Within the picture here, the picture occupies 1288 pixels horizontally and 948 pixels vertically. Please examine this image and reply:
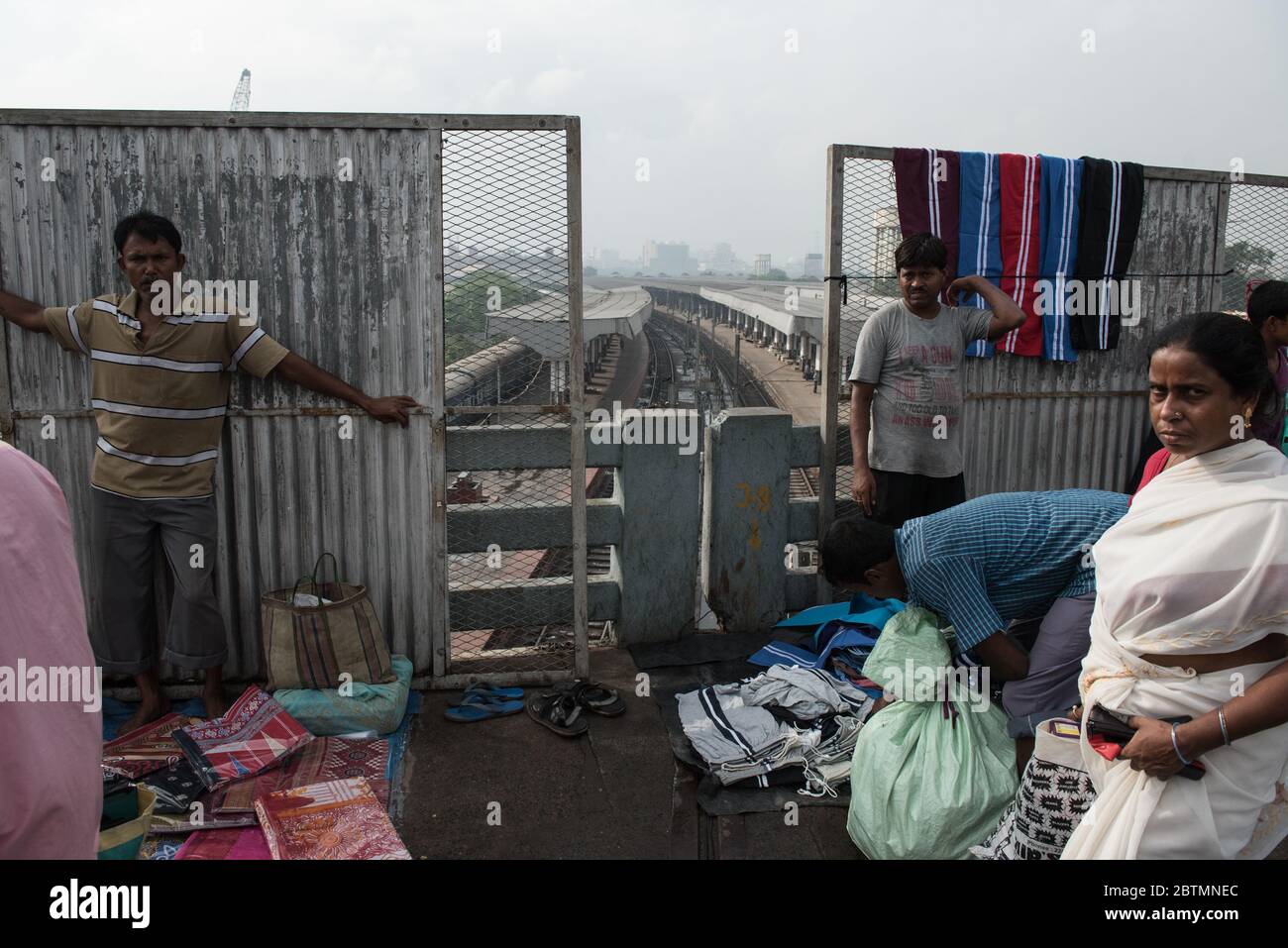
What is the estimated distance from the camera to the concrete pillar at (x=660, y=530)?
5148mm

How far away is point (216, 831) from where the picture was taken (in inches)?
137

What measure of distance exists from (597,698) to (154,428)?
7.20 feet

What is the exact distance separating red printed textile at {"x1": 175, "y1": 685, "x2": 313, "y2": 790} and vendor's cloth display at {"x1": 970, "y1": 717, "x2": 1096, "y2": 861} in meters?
2.70

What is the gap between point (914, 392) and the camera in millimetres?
4816

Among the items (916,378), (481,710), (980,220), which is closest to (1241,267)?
(980,220)

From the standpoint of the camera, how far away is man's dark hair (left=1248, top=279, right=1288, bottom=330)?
14.0ft

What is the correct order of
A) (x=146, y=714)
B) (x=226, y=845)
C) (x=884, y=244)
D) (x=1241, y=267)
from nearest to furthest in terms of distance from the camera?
1. (x=226, y=845)
2. (x=146, y=714)
3. (x=884, y=244)
4. (x=1241, y=267)

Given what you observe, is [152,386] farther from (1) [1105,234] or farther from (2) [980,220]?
(1) [1105,234]

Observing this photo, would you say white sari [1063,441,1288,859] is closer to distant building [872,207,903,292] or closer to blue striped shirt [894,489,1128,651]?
blue striped shirt [894,489,1128,651]

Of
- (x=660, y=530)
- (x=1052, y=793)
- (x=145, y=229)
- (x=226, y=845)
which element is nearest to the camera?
(x=1052, y=793)

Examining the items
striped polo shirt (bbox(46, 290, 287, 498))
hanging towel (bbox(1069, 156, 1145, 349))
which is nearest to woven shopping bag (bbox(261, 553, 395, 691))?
striped polo shirt (bbox(46, 290, 287, 498))

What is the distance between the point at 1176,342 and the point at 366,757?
3.25 meters

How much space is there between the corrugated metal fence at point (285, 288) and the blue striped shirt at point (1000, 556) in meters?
2.13

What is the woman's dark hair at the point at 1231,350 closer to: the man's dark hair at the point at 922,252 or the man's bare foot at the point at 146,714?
the man's dark hair at the point at 922,252
